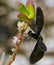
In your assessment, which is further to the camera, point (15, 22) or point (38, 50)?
point (15, 22)

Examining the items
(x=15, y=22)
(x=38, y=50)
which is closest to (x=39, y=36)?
(x=38, y=50)

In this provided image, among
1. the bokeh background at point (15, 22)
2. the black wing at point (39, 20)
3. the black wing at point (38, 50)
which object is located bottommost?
the bokeh background at point (15, 22)

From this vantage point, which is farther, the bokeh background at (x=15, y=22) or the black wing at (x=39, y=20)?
the bokeh background at (x=15, y=22)

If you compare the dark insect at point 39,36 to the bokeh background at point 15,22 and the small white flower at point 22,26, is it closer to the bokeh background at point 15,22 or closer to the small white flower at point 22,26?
the small white flower at point 22,26

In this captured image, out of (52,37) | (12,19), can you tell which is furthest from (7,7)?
(52,37)

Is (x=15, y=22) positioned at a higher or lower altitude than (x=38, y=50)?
lower

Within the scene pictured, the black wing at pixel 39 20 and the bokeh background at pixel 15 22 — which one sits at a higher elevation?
the black wing at pixel 39 20

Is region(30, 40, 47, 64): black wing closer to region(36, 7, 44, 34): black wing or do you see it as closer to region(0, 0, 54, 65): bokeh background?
region(36, 7, 44, 34): black wing

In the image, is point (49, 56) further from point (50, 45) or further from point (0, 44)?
point (0, 44)

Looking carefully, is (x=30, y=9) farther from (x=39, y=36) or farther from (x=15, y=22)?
(x=15, y=22)

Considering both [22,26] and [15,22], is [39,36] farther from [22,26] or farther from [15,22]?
[15,22]

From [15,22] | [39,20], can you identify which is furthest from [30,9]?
[15,22]

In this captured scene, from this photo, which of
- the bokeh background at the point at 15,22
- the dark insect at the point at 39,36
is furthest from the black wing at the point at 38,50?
the bokeh background at the point at 15,22
